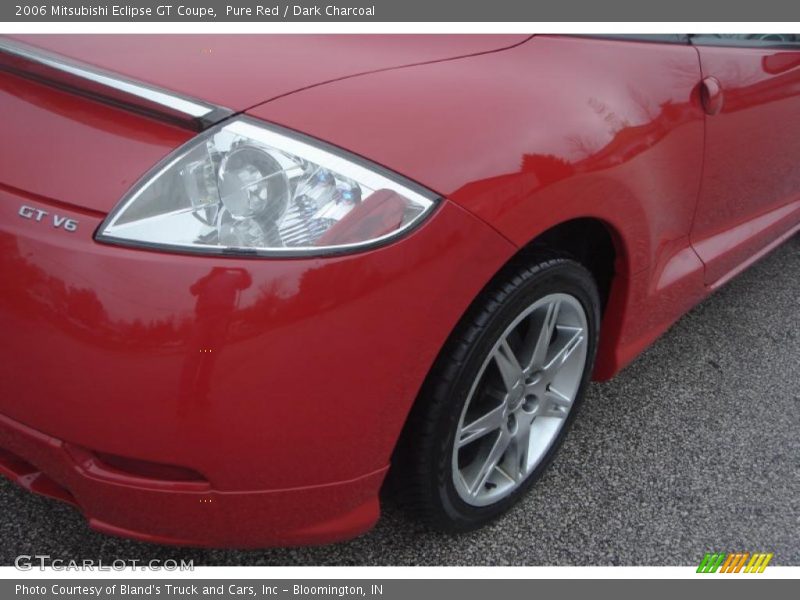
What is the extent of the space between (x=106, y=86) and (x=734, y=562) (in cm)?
186

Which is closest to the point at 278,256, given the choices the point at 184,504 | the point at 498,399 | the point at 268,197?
the point at 268,197

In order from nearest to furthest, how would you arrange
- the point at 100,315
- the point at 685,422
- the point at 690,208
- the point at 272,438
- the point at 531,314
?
1. the point at 100,315
2. the point at 272,438
3. the point at 531,314
4. the point at 690,208
5. the point at 685,422

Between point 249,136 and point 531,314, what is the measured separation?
811mm

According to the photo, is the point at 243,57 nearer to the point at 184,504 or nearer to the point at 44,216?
the point at 44,216

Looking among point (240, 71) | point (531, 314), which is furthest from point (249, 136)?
point (531, 314)

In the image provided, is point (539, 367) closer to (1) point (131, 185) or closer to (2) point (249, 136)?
(2) point (249, 136)

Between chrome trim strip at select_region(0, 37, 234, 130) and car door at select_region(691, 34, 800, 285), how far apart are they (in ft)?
4.44

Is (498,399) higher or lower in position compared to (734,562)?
higher

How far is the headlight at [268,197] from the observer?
1249mm

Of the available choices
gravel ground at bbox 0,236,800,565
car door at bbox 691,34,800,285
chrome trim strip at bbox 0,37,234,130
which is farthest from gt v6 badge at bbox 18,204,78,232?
car door at bbox 691,34,800,285

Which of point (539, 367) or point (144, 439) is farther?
point (539, 367)

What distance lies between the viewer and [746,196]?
2.40 metres

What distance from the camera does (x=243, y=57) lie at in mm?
1456

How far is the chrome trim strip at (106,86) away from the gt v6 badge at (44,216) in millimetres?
244
